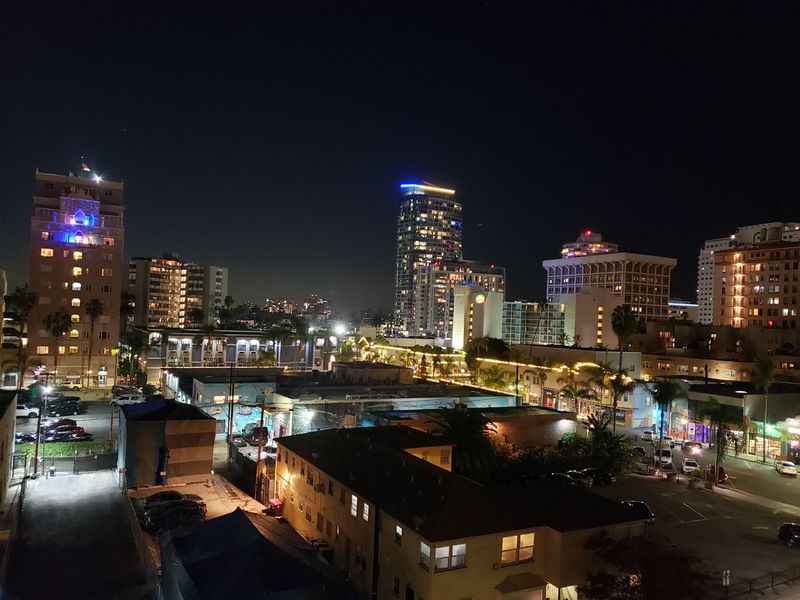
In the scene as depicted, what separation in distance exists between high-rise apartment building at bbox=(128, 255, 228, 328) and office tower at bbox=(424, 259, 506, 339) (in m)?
56.0

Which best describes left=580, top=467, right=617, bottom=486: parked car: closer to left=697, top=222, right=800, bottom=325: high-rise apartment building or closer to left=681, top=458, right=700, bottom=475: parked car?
left=681, top=458, right=700, bottom=475: parked car

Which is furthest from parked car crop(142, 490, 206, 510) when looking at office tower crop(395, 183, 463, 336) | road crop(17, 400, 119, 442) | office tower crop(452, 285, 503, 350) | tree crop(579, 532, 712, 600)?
office tower crop(395, 183, 463, 336)

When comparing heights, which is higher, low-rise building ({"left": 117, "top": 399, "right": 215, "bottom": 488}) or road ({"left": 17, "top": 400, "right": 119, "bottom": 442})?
low-rise building ({"left": 117, "top": 399, "right": 215, "bottom": 488})

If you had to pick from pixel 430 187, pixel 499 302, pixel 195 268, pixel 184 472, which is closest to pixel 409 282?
pixel 430 187

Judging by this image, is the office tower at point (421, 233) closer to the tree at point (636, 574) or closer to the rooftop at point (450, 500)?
the rooftop at point (450, 500)

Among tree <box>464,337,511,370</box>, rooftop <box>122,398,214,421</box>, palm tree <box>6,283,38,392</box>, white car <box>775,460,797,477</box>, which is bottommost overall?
white car <box>775,460,797,477</box>

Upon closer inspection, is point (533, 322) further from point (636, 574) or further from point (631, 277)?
point (636, 574)

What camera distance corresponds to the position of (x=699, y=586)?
16250mm

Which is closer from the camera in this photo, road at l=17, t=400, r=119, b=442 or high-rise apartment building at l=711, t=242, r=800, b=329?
road at l=17, t=400, r=119, b=442

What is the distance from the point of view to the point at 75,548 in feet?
58.0

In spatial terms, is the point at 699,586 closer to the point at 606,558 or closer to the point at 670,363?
the point at 606,558

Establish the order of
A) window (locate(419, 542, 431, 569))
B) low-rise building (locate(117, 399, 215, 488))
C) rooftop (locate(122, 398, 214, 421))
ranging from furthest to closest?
rooftop (locate(122, 398, 214, 421)), low-rise building (locate(117, 399, 215, 488)), window (locate(419, 542, 431, 569))

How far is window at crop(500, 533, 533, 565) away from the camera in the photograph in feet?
50.6

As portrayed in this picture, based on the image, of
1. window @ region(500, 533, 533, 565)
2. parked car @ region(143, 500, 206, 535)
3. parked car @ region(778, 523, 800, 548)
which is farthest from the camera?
parked car @ region(778, 523, 800, 548)
